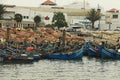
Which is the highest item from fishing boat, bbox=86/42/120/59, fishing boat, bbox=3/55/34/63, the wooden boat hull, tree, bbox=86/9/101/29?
fishing boat, bbox=3/55/34/63

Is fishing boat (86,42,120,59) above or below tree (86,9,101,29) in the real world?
above

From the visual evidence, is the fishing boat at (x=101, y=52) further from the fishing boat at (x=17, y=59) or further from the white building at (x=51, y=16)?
the white building at (x=51, y=16)

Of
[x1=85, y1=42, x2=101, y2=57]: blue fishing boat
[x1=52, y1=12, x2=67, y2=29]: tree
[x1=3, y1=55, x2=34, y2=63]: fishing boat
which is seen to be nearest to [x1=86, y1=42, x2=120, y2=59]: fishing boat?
[x1=85, y1=42, x2=101, y2=57]: blue fishing boat

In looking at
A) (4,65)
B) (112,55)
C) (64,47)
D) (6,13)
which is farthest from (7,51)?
(6,13)

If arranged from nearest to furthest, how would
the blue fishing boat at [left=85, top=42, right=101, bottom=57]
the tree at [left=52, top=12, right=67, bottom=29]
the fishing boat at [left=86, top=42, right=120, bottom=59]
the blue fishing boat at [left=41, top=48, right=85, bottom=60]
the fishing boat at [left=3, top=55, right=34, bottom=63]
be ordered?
the fishing boat at [left=3, top=55, right=34, bottom=63] → the blue fishing boat at [left=41, top=48, right=85, bottom=60] → the fishing boat at [left=86, top=42, right=120, bottom=59] → the blue fishing boat at [left=85, top=42, right=101, bottom=57] → the tree at [left=52, top=12, right=67, bottom=29]

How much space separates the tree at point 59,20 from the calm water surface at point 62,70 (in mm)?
39391

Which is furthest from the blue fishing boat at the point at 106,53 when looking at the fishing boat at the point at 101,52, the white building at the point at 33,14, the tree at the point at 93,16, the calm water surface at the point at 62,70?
the tree at the point at 93,16

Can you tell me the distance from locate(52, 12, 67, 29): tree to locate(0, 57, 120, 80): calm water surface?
1551 inches

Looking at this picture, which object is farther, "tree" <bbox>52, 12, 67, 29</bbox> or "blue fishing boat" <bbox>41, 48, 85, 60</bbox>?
"tree" <bbox>52, 12, 67, 29</bbox>

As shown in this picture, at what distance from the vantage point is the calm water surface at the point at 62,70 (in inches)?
2611

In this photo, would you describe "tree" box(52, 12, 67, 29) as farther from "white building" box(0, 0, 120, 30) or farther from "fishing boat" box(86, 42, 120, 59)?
"fishing boat" box(86, 42, 120, 59)

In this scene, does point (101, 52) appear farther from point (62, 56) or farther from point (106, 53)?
point (62, 56)

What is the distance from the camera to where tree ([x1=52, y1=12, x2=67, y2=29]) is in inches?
4875

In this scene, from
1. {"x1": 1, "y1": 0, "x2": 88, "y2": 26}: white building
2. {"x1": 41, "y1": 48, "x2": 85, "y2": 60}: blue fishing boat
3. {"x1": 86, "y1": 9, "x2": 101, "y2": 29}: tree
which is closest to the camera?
{"x1": 41, "y1": 48, "x2": 85, "y2": 60}: blue fishing boat
